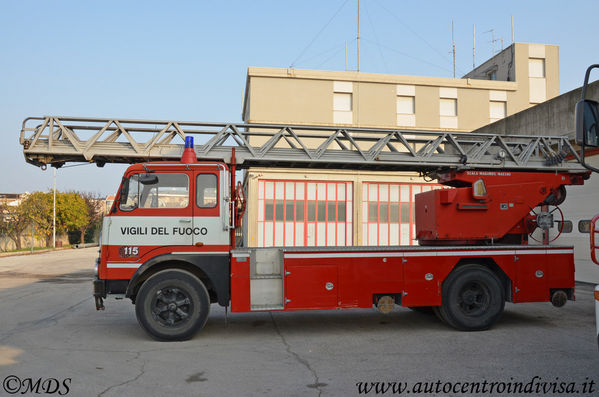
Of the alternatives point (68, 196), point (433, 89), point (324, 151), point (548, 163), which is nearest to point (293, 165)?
point (324, 151)

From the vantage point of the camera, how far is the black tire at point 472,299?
27.1ft

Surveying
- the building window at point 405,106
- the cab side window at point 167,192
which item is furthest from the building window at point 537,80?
the cab side window at point 167,192

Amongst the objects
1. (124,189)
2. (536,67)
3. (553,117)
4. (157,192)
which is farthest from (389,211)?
(124,189)

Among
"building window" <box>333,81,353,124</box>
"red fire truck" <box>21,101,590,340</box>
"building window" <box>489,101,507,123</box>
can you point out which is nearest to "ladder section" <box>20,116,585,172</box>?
"red fire truck" <box>21,101,590,340</box>

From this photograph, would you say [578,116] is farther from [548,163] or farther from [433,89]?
[433,89]

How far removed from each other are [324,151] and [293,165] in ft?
2.27

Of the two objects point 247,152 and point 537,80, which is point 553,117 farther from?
point 537,80

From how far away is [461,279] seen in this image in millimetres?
8367

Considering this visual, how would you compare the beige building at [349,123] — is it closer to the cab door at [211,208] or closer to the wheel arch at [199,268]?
the cab door at [211,208]

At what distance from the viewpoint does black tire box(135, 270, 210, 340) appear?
743 cm

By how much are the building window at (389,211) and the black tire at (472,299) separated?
1958 centimetres

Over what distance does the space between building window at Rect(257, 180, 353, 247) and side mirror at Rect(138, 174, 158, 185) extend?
755 inches

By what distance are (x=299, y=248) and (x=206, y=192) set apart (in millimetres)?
1807

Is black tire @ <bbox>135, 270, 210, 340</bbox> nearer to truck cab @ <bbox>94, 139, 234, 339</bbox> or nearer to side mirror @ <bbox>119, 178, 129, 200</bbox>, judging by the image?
truck cab @ <bbox>94, 139, 234, 339</bbox>
